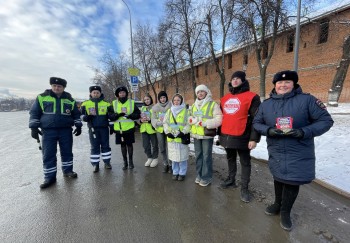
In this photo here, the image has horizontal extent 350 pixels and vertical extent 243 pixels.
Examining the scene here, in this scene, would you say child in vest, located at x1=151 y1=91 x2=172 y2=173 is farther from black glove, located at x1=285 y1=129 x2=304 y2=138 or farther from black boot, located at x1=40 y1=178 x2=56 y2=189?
black glove, located at x1=285 y1=129 x2=304 y2=138

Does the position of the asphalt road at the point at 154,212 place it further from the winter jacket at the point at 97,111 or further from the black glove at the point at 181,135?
the winter jacket at the point at 97,111

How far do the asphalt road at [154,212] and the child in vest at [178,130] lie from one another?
0.48 m

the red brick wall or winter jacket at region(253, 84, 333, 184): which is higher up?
the red brick wall

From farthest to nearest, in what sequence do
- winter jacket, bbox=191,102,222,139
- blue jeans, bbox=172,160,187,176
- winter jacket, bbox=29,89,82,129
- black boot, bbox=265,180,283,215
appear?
blue jeans, bbox=172,160,187,176 < winter jacket, bbox=29,89,82,129 < winter jacket, bbox=191,102,222,139 < black boot, bbox=265,180,283,215

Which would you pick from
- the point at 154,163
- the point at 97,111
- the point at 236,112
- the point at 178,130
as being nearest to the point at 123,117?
the point at 97,111

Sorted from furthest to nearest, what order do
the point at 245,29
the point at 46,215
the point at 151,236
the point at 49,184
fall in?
the point at 245,29
the point at 49,184
the point at 46,215
the point at 151,236

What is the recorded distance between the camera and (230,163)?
383cm

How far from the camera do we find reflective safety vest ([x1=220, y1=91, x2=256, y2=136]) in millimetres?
3277

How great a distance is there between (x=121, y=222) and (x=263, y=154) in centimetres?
435

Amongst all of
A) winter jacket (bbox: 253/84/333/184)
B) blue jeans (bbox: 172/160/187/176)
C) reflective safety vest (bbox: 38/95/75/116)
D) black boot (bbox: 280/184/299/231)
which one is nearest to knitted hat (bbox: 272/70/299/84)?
winter jacket (bbox: 253/84/333/184)

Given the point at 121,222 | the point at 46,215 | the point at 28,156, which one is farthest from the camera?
the point at 28,156

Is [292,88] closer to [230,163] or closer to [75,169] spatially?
[230,163]

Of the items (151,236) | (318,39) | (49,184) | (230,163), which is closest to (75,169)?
(49,184)

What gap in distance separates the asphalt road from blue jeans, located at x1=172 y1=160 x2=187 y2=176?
20 cm
